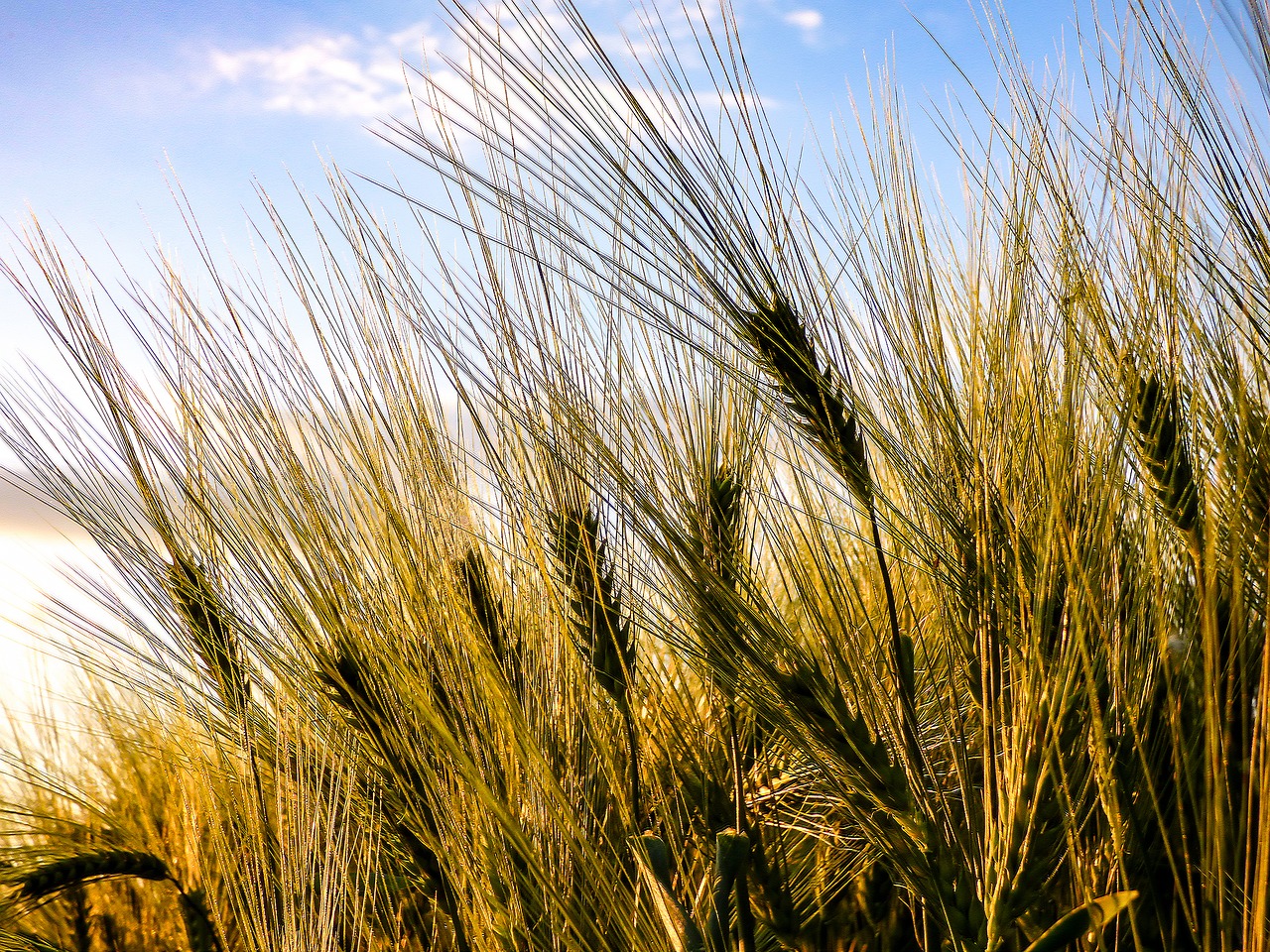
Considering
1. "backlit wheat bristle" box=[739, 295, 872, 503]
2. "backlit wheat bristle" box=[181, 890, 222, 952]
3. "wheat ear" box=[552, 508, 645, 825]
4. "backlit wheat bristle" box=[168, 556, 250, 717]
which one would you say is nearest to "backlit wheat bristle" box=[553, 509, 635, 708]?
"wheat ear" box=[552, 508, 645, 825]

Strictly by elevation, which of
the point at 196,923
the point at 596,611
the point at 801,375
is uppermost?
the point at 801,375

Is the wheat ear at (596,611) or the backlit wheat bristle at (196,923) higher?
the wheat ear at (596,611)

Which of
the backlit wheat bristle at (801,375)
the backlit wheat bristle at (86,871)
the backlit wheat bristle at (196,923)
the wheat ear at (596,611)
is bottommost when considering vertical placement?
the backlit wheat bristle at (196,923)

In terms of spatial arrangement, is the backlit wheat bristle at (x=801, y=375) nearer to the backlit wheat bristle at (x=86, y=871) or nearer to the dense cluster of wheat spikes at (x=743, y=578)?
the dense cluster of wheat spikes at (x=743, y=578)

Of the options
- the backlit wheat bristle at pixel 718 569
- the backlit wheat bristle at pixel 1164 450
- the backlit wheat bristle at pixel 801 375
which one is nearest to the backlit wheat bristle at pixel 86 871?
the backlit wheat bristle at pixel 718 569

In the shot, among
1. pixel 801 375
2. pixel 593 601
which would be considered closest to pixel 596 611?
pixel 593 601

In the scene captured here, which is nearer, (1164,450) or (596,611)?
(1164,450)

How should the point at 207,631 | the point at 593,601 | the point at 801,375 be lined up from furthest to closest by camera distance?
the point at 207,631, the point at 593,601, the point at 801,375

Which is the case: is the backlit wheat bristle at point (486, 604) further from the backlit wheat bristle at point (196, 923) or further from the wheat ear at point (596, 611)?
the backlit wheat bristle at point (196, 923)

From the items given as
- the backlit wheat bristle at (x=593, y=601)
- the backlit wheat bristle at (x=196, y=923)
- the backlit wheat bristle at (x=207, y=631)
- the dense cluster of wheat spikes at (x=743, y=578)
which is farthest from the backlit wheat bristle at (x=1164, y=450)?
the backlit wheat bristle at (x=196, y=923)

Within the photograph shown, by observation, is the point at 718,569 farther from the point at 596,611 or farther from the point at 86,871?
the point at 86,871

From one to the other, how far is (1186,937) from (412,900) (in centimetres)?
77

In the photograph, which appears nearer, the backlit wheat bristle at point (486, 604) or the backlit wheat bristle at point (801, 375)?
the backlit wheat bristle at point (801, 375)

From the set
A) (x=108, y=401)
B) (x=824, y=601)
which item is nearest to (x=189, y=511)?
(x=108, y=401)
